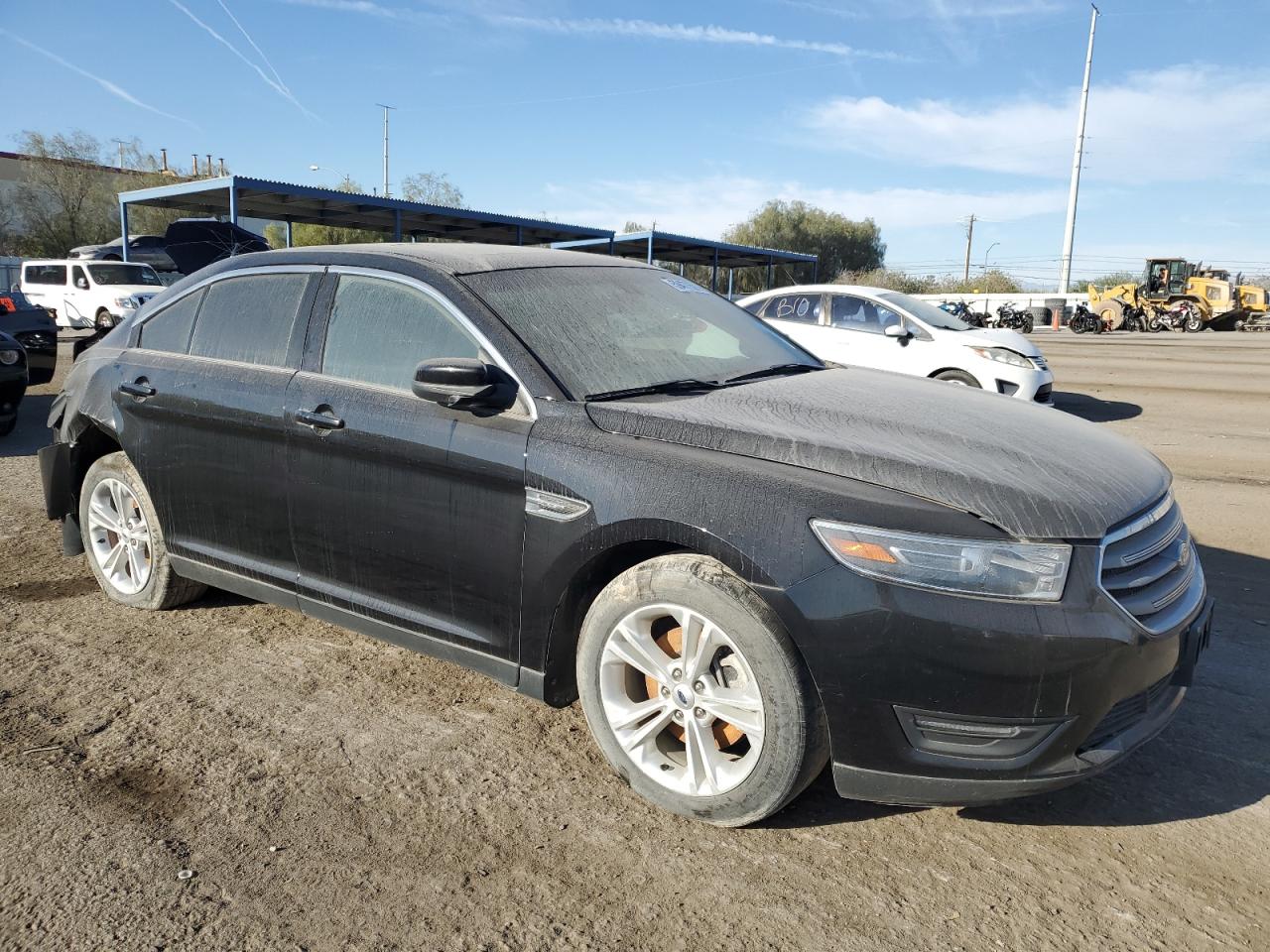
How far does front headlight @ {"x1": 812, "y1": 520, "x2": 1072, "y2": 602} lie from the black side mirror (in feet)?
4.18

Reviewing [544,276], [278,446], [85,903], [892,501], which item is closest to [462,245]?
[544,276]

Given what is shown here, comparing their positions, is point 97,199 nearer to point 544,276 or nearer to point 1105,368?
point 1105,368

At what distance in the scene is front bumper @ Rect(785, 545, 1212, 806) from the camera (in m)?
2.36

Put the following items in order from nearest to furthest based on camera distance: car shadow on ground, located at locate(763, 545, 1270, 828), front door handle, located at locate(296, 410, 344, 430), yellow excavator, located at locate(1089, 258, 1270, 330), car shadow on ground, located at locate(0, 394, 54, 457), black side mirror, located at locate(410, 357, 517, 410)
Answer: car shadow on ground, located at locate(763, 545, 1270, 828)
black side mirror, located at locate(410, 357, 517, 410)
front door handle, located at locate(296, 410, 344, 430)
car shadow on ground, located at locate(0, 394, 54, 457)
yellow excavator, located at locate(1089, 258, 1270, 330)

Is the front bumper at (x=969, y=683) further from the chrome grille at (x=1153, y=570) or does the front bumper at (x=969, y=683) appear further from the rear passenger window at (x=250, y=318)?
the rear passenger window at (x=250, y=318)

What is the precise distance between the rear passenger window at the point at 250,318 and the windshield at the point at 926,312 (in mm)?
9051

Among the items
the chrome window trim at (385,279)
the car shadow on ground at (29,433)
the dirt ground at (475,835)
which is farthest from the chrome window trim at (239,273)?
the car shadow on ground at (29,433)

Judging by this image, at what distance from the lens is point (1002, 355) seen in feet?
36.1

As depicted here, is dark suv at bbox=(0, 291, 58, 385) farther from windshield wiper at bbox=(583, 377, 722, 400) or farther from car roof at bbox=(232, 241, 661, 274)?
windshield wiper at bbox=(583, 377, 722, 400)

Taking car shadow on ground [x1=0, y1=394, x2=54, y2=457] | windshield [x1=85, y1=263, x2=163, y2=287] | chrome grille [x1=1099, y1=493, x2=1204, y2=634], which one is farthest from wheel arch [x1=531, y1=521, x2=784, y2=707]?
windshield [x1=85, y1=263, x2=163, y2=287]

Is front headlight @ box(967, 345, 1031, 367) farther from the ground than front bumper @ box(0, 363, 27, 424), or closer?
farther from the ground

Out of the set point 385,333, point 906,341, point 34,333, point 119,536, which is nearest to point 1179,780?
point 385,333

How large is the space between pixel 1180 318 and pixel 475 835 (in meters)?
42.7

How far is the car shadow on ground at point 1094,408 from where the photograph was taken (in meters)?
11.8
